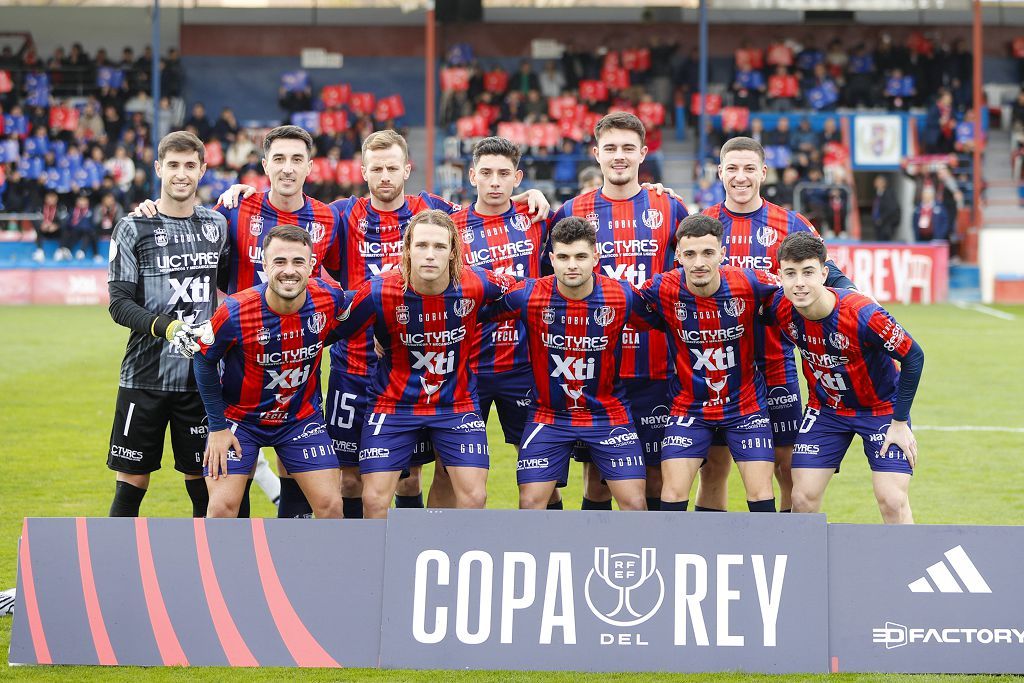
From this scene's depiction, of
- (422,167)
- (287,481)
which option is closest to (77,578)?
(287,481)

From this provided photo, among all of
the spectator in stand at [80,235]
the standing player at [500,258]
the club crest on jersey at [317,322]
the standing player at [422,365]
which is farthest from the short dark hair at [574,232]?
the spectator in stand at [80,235]

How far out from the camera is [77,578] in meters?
4.94

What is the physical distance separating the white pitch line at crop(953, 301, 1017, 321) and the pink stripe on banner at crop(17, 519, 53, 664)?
55.0ft

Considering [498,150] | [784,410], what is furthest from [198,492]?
[784,410]

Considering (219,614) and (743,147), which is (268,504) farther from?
(743,147)

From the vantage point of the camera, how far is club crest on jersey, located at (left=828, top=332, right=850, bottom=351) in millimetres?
5883

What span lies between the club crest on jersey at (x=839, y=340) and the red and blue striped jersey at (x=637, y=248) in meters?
0.91

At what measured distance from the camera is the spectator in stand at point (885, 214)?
24281mm

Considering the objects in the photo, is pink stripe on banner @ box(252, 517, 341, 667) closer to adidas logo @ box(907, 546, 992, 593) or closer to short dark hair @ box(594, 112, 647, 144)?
adidas logo @ box(907, 546, 992, 593)

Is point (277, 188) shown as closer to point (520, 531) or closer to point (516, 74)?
point (520, 531)

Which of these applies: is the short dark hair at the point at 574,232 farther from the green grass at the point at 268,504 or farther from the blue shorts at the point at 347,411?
the green grass at the point at 268,504

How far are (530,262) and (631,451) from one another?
47.6 inches

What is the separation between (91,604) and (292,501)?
1.66m

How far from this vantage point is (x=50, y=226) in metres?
24.7
